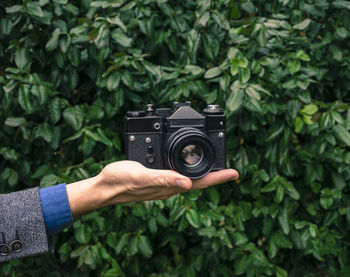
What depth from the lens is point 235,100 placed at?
4.32ft

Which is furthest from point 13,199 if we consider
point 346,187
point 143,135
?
point 346,187

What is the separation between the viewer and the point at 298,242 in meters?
1.55

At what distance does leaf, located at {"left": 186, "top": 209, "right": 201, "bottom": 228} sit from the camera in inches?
52.7

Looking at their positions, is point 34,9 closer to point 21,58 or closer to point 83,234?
point 21,58

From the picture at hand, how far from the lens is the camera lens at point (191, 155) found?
0.98m

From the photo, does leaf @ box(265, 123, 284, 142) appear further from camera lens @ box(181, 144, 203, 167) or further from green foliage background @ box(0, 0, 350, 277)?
camera lens @ box(181, 144, 203, 167)

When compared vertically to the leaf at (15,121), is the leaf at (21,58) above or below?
above

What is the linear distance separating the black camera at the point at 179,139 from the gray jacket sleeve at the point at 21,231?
29 cm

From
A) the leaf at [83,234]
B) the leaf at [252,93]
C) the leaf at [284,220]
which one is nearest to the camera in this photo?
the leaf at [252,93]

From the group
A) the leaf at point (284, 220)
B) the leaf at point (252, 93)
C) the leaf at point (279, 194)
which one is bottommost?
the leaf at point (284, 220)

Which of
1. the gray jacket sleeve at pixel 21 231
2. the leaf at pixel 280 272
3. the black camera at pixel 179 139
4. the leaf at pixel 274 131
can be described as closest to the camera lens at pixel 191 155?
the black camera at pixel 179 139

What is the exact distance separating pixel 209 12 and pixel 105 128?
53 cm

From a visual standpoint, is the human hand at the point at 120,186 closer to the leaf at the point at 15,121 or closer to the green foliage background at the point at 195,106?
the green foliage background at the point at 195,106

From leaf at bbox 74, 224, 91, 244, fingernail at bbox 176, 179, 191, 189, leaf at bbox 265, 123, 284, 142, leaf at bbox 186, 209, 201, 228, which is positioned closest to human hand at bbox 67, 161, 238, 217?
fingernail at bbox 176, 179, 191, 189
